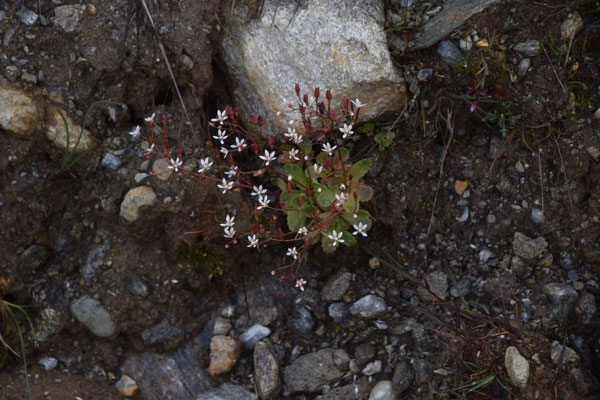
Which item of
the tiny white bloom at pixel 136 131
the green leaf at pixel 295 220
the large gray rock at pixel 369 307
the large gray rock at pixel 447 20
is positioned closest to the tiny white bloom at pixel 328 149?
the green leaf at pixel 295 220

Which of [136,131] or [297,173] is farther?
[297,173]

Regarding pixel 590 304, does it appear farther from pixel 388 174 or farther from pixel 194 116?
pixel 194 116

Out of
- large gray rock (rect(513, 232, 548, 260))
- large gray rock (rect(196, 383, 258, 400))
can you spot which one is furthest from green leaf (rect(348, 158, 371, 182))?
large gray rock (rect(196, 383, 258, 400))

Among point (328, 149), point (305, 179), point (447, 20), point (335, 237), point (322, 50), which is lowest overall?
point (335, 237)

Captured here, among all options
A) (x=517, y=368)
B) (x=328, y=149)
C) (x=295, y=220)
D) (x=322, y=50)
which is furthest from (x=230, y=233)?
(x=517, y=368)

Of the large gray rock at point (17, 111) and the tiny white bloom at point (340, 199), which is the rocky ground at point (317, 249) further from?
the tiny white bloom at point (340, 199)

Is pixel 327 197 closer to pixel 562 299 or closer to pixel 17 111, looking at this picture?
pixel 562 299
